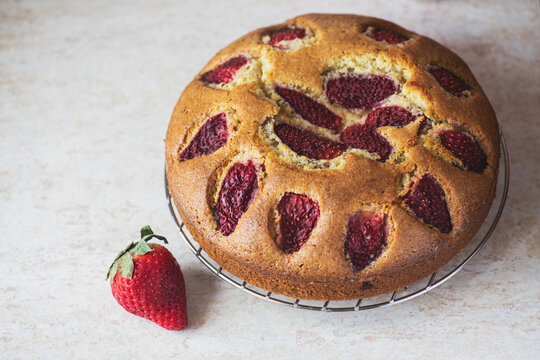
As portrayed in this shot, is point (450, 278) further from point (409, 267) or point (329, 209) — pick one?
point (329, 209)

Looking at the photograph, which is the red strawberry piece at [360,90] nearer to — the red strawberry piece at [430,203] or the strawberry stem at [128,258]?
the red strawberry piece at [430,203]

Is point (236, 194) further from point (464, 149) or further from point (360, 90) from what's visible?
point (464, 149)

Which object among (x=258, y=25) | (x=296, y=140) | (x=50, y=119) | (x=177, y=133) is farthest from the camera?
(x=258, y=25)

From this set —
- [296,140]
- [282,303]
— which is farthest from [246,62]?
[282,303]

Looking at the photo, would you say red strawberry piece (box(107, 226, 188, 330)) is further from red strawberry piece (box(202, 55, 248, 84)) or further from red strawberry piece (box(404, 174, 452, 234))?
red strawberry piece (box(404, 174, 452, 234))

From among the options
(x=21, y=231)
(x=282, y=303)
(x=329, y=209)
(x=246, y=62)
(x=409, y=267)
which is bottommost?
(x=21, y=231)

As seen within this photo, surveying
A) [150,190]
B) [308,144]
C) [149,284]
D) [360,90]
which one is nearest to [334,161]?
[308,144]

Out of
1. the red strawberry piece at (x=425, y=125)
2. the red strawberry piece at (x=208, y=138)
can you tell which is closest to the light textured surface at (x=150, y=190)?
the red strawberry piece at (x=208, y=138)
